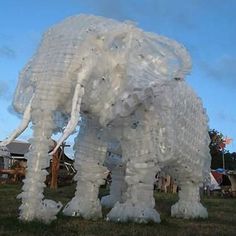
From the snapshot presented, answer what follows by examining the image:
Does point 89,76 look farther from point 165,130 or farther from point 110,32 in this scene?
point 165,130

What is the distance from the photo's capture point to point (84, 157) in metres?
7.89

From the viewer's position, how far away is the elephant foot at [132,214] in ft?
23.6

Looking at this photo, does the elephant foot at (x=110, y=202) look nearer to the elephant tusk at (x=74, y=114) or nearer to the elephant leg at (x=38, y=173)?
the elephant leg at (x=38, y=173)

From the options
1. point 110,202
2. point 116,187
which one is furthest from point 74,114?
point 110,202

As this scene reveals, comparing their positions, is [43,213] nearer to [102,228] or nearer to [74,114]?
[102,228]

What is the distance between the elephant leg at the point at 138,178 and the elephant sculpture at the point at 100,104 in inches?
0.5

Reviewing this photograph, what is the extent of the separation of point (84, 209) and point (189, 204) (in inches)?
89.6

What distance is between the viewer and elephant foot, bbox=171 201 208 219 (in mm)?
9078

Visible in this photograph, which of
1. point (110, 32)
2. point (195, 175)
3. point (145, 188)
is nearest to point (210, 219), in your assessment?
point (195, 175)

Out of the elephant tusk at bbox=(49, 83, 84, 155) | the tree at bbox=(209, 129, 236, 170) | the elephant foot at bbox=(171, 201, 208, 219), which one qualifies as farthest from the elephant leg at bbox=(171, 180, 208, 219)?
the tree at bbox=(209, 129, 236, 170)

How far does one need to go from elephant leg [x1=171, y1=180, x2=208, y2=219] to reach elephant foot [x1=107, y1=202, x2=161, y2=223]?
1.80m

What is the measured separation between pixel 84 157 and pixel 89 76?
1.61 m

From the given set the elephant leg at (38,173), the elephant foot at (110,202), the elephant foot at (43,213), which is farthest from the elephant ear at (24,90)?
the elephant foot at (110,202)

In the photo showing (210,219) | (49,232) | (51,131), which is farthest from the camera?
(210,219)
